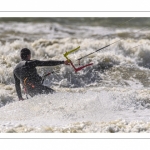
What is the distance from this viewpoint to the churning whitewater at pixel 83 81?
5137 mm

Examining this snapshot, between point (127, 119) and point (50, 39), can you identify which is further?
point (50, 39)

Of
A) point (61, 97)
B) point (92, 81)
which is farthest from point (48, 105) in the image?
point (92, 81)

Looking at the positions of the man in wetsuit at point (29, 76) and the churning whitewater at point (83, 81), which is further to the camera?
the man in wetsuit at point (29, 76)

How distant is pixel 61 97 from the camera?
18.3ft

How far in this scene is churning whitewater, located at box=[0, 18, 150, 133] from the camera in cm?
514

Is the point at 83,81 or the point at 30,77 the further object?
the point at 83,81

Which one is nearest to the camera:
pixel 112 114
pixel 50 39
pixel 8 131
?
pixel 8 131

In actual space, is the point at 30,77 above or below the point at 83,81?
above

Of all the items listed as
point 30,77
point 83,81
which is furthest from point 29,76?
point 83,81

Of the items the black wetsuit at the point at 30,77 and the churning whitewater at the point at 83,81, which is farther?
the black wetsuit at the point at 30,77

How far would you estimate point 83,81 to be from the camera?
21.7 feet

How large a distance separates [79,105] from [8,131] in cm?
95

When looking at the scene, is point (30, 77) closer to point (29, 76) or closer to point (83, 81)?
point (29, 76)
